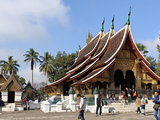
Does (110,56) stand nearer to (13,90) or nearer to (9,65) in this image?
(13,90)

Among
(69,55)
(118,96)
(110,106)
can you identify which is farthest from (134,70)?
(69,55)

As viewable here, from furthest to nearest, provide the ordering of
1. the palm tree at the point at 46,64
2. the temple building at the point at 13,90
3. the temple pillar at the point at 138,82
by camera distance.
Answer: the palm tree at the point at 46,64, the temple pillar at the point at 138,82, the temple building at the point at 13,90

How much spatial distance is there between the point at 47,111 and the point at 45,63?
43989 mm

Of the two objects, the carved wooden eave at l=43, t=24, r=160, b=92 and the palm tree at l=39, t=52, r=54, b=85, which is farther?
the palm tree at l=39, t=52, r=54, b=85

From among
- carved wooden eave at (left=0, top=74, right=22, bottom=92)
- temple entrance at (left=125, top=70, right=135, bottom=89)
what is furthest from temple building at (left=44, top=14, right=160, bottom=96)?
carved wooden eave at (left=0, top=74, right=22, bottom=92)

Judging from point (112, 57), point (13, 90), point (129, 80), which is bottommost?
point (13, 90)

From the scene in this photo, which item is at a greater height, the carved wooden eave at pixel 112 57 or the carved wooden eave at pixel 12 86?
the carved wooden eave at pixel 112 57

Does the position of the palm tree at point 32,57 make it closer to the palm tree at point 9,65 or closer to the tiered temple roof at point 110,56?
the palm tree at point 9,65

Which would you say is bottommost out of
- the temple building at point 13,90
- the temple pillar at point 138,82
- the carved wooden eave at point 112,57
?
the temple building at point 13,90

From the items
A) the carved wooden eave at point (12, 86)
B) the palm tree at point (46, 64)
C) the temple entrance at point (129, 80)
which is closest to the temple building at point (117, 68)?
the temple entrance at point (129, 80)

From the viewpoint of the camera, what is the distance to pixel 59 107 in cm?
1736

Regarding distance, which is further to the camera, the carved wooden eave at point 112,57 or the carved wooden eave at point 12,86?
the carved wooden eave at point 112,57

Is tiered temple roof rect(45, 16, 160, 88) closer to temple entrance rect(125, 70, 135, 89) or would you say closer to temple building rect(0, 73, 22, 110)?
temple entrance rect(125, 70, 135, 89)

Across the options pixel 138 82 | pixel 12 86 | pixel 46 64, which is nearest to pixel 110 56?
pixel 138 82
